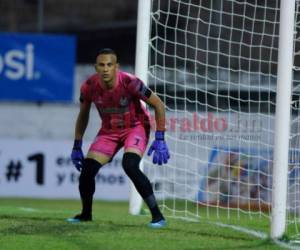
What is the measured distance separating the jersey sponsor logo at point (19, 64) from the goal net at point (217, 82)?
9.27 m

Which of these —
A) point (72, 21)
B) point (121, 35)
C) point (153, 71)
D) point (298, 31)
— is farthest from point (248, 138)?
point (72, 21)

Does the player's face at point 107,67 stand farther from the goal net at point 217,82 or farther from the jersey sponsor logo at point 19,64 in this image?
the jersey sponsor logo at point 19,64

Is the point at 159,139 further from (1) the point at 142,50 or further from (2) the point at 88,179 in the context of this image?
(1) the point at 142,50

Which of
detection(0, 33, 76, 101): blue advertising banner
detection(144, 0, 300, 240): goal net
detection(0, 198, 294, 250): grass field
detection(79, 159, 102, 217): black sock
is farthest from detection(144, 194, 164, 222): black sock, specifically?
detection(0, 33, 76, 101): blue advertising banner

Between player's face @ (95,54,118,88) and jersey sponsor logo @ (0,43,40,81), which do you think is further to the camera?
jersey sponsor logo @ (0,43,40,81)

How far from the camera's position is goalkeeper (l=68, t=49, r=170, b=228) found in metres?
9.29

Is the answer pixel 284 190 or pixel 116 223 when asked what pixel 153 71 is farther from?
pixel 284 190

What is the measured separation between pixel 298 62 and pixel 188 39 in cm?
320

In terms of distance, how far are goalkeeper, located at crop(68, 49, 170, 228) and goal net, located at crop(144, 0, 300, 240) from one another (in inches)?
76.8

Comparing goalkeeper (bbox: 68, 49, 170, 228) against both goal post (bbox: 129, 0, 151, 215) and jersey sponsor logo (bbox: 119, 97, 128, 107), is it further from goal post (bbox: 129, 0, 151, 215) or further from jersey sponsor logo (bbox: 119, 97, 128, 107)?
goal post (bbox: 129, 0, 151, 215)

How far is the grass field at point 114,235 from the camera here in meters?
8.15

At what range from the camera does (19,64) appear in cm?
2309

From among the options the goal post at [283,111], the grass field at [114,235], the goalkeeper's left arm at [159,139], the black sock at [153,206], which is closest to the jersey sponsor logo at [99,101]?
the goalkeeper's left arm at [159,139]

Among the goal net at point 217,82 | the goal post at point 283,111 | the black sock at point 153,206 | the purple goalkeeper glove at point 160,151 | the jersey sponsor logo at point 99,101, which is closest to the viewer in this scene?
the goal post at point 283,111
